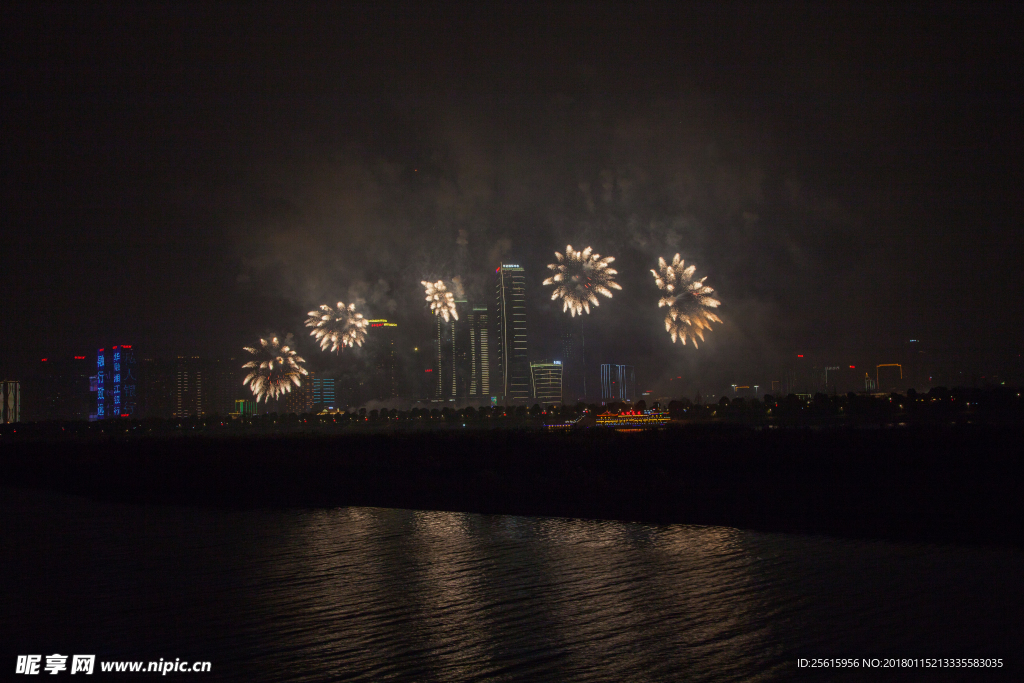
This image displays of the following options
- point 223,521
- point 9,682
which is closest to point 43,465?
point 223,521

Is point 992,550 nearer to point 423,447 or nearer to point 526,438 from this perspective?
point 526,438

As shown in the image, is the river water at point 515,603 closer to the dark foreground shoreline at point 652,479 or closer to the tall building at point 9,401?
the dark foreground shoreline at point 652,479

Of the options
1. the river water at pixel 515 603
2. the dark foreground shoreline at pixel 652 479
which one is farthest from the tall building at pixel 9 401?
the river water at pixel 515 603

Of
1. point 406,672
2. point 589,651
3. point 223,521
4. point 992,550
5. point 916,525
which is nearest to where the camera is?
point 406,672

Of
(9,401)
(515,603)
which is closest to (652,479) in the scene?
(515,603)

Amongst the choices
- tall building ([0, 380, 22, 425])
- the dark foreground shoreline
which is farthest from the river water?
tall building ([0, 380, 22, 425])

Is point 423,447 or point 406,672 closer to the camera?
point 406,672
